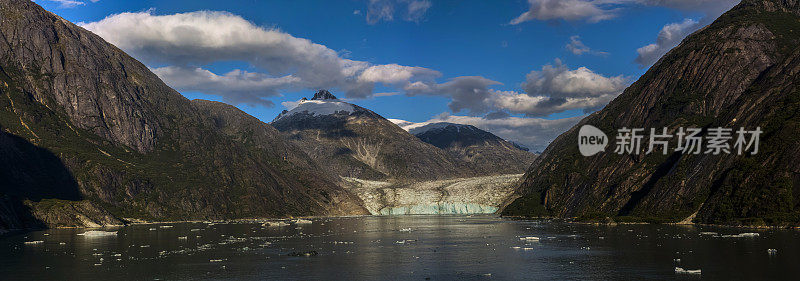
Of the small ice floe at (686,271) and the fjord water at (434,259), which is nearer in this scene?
the small ice floe at (686,271)

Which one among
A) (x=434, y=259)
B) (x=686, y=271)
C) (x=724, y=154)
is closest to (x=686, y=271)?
(x=686, y=271)

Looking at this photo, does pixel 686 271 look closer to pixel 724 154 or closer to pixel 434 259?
pixel 434 259

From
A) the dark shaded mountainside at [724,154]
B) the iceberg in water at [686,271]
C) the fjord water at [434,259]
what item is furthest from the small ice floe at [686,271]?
the dark shaded mountainside at [724,154]

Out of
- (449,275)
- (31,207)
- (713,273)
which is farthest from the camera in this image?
(31,207)

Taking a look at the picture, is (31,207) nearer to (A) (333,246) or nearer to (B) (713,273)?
(A) (333,246)

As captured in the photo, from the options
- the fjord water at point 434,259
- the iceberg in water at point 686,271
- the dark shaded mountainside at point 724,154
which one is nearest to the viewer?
the iceberg in water at point 686,271

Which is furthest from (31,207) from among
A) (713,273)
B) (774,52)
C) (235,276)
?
(774,52)

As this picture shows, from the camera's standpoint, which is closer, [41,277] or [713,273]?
[713,273]

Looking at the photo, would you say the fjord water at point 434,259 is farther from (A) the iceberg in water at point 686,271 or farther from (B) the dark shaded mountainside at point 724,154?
(B) the dark shaded mountainside at point 724,154
